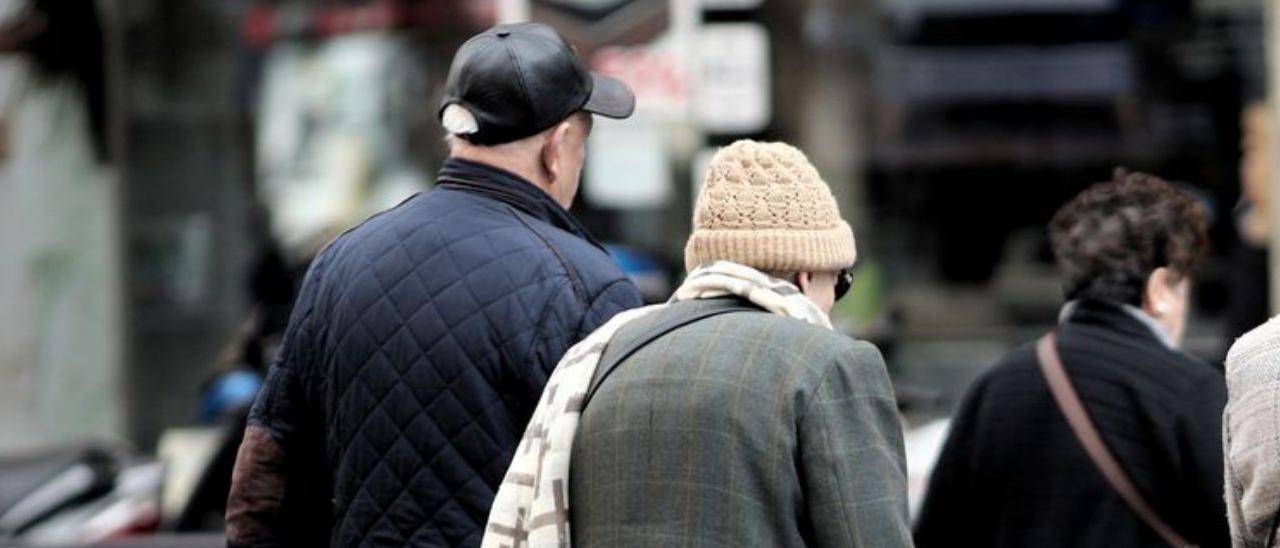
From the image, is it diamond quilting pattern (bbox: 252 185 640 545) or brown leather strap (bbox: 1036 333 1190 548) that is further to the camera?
brown leather strap (bbox: 1036 333 1190 548)

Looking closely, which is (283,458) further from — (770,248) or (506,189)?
(770,248)

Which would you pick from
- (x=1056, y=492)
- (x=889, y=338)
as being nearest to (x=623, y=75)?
(x=889, y=338)

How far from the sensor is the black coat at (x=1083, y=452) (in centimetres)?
493

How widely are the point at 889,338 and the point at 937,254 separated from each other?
31.4 inches

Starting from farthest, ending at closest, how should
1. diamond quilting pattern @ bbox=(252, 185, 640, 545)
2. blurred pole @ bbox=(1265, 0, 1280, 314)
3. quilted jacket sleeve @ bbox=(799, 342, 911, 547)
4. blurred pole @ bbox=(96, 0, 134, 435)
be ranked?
1. blurred pole @ bbox=(96, 0, 134, 435)
2. blurred pole @ bbox=(1265, 0, 1280, 314)
3. diamond quilting pattern @ bbox=(252, 185, 640, 545)
4. quilted jacket sleeve @ bbox=(799, 342, 911, 547)

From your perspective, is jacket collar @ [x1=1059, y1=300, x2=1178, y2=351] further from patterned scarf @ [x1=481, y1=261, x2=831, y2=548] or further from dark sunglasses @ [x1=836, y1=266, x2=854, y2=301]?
patterned scarf @ [x1=481, y1=261, x2=831, y2=548]

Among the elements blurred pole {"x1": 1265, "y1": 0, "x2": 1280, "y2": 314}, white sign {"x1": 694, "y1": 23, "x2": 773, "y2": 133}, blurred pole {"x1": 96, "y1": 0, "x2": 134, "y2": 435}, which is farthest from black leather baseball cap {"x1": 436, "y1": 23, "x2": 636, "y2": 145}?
blurred pole {"x1": 96, "y1": 0, "x2": 134, "y2": 435}

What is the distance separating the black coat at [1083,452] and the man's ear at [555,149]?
139 centimetres

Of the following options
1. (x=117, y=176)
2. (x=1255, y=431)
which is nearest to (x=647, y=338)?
(x=1255, y=431)

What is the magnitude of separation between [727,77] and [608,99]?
29.2 feet

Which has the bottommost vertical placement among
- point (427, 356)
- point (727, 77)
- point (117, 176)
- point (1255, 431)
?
point (117, 176)

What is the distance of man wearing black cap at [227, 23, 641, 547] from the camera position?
409 centimetres

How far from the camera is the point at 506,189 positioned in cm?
428

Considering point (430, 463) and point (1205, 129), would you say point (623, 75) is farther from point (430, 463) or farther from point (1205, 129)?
point (430, 463)
